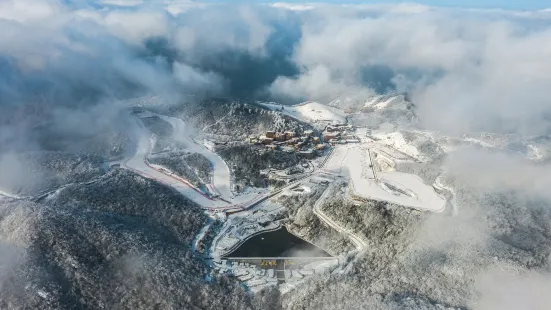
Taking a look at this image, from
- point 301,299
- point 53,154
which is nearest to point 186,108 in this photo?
point 53,154

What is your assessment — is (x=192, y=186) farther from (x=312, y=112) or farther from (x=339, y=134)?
(x=312, y=112)

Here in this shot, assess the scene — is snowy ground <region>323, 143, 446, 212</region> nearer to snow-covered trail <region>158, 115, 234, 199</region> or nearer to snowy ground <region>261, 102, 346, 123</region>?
snow-covered trail <region>158, 115, 234, 199</region>

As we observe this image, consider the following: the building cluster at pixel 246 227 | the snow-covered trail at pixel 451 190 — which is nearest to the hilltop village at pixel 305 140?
the building cluster at pixel 246 227

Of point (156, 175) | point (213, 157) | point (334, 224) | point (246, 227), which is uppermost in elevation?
point (334, 224)

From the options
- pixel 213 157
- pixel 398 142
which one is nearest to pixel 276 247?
pixel 213 157

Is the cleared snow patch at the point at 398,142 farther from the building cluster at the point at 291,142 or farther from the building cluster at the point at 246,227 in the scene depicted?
the building cluster at the point at 246,227

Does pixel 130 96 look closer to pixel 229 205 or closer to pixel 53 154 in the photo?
pixel 53 154

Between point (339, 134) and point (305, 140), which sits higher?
point (305, 140)
